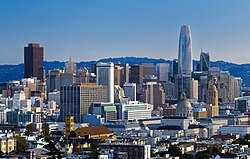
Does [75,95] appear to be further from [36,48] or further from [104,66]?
[36,48]

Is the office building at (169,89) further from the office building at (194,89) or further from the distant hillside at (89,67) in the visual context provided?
the distant hillside at (89,67)

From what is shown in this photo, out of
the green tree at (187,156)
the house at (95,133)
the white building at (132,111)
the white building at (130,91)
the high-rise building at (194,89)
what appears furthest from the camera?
the high-rise building at (194,89)

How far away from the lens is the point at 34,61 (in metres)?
143

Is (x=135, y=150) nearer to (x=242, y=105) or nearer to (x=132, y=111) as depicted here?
(x=132, y=111)

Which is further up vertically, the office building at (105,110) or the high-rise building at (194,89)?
the high-rise building at (194,89)

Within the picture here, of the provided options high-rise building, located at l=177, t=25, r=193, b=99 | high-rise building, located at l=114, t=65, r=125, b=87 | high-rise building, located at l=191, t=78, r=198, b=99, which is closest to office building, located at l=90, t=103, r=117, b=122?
high-rise building, located at l=191, t=78, r=198, b=99

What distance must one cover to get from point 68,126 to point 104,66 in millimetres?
43906

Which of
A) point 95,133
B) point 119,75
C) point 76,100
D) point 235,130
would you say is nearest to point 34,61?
point 119,75

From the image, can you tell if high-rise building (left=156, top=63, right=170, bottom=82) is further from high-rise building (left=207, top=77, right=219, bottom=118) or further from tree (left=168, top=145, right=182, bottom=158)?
tree (left=168, top=145, right=182, bottom=158)

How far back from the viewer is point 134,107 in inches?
3410

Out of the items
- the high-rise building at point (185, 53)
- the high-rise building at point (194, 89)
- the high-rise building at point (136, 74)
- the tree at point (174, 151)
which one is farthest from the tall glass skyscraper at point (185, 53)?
the tree at point (174, 151)

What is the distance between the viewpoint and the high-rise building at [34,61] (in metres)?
143

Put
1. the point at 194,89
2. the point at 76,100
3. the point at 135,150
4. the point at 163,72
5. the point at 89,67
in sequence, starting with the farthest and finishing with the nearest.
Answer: the point at 89,67 < the point at 163,72 < the point at 194,89 < the point at 76,100 < the point at 135,150

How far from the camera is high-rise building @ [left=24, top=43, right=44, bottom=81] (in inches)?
5635
